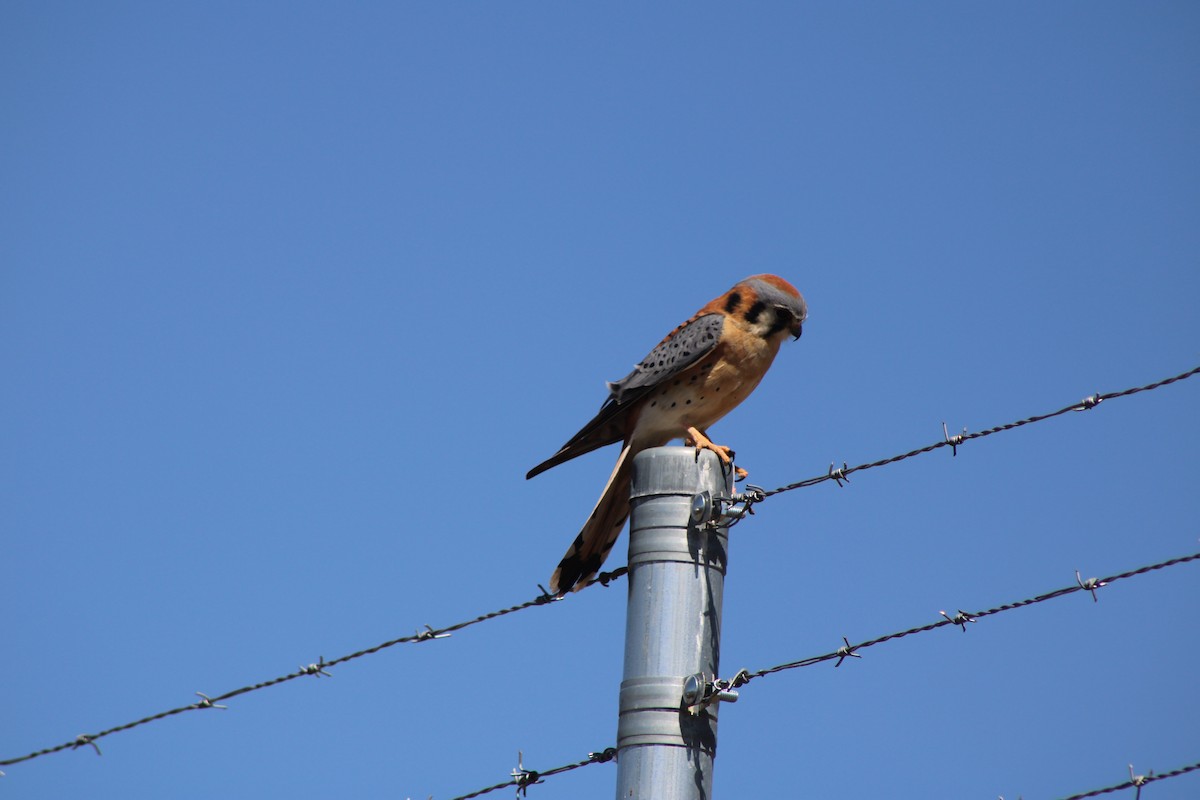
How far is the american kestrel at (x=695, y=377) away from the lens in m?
5.47

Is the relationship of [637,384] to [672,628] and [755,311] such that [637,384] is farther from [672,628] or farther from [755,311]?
[672,628]

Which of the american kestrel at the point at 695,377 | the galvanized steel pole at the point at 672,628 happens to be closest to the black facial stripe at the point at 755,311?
the american kestrel at the point at 695,377

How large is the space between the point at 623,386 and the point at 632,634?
241 cm

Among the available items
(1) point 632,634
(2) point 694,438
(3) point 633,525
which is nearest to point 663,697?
(1) point 632,634

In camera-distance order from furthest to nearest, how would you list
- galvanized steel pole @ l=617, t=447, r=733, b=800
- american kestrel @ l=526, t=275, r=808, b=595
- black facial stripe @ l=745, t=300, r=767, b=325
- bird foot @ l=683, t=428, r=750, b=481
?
black facial stripe @ l=745, t=300, r=767, b=325, american kestrel @ l=526, t=275, r=808, b=595, bird foot @ l=683, t=428, r=750, b=481, galvanized steel pole @ l=617, t=447, r=733, b=800

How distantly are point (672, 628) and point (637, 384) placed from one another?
240cm

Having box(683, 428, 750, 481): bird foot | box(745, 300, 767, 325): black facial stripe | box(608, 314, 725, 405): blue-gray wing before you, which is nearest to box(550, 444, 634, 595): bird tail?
box(683, 428, 750, 481): bird foot

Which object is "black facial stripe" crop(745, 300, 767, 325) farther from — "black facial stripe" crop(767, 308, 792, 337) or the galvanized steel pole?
the galvanized steel pole

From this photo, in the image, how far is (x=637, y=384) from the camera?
5.49 meters

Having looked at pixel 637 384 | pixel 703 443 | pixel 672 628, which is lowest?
pixel 672 628

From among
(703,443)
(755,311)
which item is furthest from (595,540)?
(755,311)

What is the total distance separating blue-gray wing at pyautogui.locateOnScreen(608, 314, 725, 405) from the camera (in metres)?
5.47

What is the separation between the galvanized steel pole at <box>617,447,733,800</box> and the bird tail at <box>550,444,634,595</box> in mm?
1283

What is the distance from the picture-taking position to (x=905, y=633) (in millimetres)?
3180
